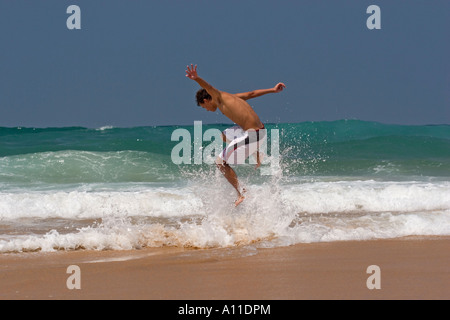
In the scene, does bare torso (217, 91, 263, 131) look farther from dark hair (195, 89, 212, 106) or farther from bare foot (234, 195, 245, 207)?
bare foot (234, 195, 245, 207)

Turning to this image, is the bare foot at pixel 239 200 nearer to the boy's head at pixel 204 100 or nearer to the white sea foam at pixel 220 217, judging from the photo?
the white sea foam at pixel 220 217

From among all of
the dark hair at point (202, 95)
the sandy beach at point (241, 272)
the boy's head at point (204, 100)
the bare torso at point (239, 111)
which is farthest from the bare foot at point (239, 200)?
the dark hair at point (202, 95)

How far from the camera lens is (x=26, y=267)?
18.5 ft

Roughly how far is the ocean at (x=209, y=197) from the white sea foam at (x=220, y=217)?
2cm

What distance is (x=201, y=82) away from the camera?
6.70 m

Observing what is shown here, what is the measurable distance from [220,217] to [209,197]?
37 cm

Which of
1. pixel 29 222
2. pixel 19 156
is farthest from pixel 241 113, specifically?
pixel 19 156

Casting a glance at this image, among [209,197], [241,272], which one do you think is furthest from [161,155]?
[241,272]

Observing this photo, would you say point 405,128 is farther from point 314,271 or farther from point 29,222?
point 314,271

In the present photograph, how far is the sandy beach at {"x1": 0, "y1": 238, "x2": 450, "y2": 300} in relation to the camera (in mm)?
4398

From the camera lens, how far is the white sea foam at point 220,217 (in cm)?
686

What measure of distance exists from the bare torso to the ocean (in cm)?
88

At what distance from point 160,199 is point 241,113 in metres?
4.39

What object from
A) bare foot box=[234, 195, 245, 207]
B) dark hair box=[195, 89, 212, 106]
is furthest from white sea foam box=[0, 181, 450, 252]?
dark hair box=[195, 89, 212, 106]
